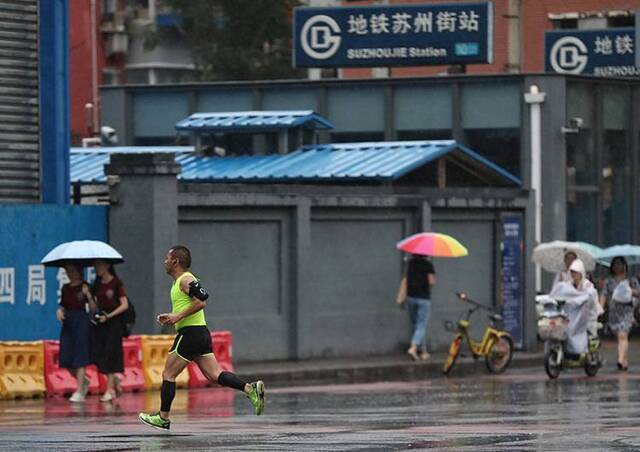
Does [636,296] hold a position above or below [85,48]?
below

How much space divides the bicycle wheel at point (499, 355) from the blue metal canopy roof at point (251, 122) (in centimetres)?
755

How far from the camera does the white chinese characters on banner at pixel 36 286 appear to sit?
90.3 feet

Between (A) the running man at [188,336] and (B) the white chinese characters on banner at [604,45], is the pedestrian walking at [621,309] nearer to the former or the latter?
(A) the running man at [188,336]

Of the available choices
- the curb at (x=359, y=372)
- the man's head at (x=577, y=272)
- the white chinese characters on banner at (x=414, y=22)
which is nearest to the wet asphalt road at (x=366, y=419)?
the curb at (x=359, y=372)

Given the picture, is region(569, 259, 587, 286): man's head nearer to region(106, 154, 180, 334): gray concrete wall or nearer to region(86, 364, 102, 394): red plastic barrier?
region(106, 154, 180, 334): gray concrete wall

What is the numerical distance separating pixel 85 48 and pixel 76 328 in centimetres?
4908

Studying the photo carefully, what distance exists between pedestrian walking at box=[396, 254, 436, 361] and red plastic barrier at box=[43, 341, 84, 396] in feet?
26.4

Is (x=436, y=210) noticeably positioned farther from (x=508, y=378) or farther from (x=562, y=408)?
(x=562, y=408)

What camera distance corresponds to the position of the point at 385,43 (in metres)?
44.4

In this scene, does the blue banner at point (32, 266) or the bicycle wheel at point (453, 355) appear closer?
the blue banner at point (32, 266)

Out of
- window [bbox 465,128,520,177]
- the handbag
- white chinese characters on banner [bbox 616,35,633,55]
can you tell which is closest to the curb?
the handbag

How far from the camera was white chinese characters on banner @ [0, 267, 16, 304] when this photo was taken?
27141 millimetres

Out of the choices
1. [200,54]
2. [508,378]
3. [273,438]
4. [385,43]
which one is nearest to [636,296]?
[508,378]

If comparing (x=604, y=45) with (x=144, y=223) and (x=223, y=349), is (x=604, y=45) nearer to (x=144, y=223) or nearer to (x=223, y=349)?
(x=144, y=223)
